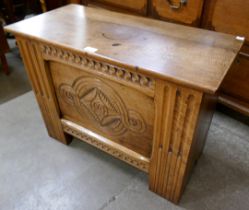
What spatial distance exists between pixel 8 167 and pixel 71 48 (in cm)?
81

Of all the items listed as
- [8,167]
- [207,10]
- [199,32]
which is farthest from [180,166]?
[8,167]

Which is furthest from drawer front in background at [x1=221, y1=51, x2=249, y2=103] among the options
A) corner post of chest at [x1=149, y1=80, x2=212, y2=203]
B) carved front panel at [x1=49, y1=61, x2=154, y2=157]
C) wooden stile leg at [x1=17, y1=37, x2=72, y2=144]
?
wooden stile leg at [x1=17, y1=37, x2=72, y2=144]

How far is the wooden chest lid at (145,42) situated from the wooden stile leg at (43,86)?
9 cm

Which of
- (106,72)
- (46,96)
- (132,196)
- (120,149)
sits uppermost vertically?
(106,72)

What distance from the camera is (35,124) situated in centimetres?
156

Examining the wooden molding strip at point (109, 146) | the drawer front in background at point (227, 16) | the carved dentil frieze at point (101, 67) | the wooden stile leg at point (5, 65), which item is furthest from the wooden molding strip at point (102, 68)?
the wooden stile leg at point (5, 65)

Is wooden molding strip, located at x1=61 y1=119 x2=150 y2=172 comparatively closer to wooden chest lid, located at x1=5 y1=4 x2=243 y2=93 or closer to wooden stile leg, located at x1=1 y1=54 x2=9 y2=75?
wooden chest lid, located at x1=5 y1=4 x2=243 y2=93

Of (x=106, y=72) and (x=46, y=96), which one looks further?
(x=46, y=96)

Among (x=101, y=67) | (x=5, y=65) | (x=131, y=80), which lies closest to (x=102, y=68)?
(x=101, y=67)

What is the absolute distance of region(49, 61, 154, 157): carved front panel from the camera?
3.09ft

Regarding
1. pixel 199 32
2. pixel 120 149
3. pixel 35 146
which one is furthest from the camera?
pixel 35 146

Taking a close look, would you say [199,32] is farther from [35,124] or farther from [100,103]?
[35,124]

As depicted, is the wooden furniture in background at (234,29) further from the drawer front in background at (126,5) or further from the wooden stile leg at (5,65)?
the wooden stile leg at (5,65)

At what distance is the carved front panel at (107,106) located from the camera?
94 centimetres
